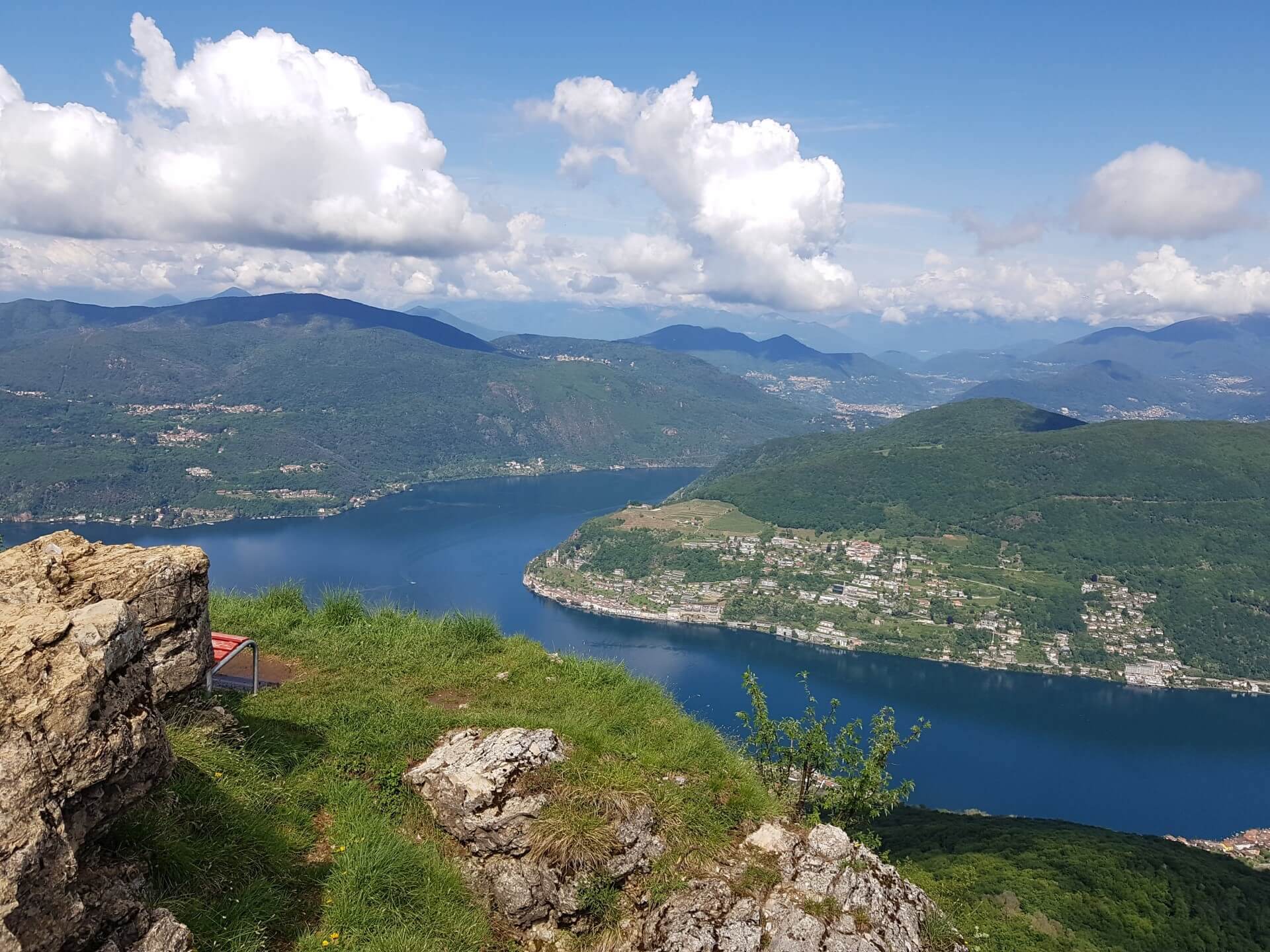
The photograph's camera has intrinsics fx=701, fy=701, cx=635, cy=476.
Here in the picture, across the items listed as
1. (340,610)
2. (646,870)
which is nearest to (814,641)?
(340,610)

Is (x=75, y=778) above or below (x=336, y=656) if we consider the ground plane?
above

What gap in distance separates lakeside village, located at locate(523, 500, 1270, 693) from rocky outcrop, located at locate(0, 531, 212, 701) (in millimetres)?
98180

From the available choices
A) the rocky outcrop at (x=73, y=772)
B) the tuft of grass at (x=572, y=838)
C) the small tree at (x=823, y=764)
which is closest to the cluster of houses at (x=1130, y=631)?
the small tree at (x=823, y=764)

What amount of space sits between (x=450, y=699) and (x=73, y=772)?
5.31 metres

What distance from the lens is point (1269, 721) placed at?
80000 millimetres

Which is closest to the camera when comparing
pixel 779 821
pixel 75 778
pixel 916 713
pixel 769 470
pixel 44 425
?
pixel 75 778

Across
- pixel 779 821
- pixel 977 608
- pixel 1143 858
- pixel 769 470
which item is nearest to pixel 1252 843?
pixel 1143 858

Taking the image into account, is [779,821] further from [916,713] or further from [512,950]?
[916,713]

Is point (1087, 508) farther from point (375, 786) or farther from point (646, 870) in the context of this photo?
point (375, 786)

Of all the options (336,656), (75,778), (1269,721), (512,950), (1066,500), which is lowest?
(1269,721)

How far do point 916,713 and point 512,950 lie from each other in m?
80.1

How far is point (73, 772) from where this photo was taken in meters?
3.36

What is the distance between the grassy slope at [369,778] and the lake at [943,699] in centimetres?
2893

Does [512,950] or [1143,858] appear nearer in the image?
[512,950]
